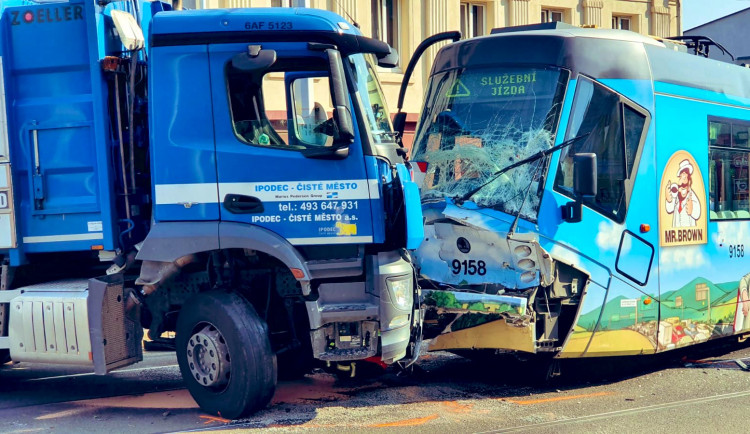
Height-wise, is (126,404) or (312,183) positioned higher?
(312,183)

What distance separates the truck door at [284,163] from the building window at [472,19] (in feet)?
48.7

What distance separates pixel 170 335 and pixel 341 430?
5.82 ft

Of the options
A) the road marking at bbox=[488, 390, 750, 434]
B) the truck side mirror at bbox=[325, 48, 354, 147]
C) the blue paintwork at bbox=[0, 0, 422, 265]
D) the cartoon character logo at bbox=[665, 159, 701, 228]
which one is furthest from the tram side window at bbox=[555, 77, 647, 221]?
the truck side mirror at bbox=[325, 48, 354, 147]

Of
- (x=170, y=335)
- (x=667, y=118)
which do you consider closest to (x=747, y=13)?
(x=667, y=118)

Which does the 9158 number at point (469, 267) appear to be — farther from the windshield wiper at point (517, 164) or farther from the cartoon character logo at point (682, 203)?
the cartoon character logo at point (682, 203)

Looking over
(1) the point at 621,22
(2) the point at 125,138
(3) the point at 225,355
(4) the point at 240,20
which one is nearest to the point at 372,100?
(4) the point at 240,20

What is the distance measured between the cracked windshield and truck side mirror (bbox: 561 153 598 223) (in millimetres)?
275

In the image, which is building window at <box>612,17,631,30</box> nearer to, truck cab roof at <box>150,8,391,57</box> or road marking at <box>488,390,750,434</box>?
road marking at <box>488,390,750,434</box>

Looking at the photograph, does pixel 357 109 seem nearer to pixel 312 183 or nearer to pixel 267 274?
pixel 312 183

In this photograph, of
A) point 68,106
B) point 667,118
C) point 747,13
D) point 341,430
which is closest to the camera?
point 341,430

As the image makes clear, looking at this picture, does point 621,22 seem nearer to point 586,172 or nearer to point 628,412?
point 586,172

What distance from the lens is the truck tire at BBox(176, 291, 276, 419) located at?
700cm

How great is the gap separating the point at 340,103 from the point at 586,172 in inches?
91.4

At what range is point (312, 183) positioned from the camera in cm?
701
